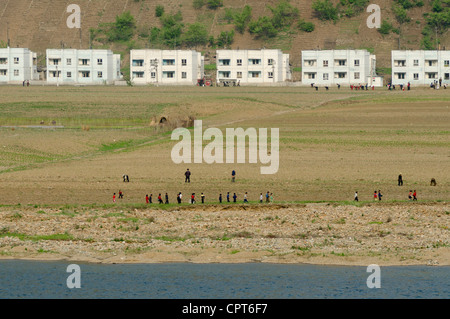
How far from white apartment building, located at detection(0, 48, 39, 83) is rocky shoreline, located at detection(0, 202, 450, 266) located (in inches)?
5509

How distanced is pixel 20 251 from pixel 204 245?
9.85 metres

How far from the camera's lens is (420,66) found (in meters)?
176

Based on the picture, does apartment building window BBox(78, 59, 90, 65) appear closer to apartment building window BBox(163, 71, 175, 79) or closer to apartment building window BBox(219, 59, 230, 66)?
apartment building window BBox(163, 71, 175, 79)

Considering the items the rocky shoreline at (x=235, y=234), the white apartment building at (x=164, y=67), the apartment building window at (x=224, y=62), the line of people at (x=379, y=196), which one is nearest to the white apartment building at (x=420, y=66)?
the apartment building window at (x=224, y=62)

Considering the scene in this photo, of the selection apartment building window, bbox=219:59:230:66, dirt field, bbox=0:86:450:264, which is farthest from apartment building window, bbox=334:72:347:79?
dirt field, bbox=0:86:450:264

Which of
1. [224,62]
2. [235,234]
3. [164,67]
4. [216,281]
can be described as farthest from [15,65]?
[216,281]

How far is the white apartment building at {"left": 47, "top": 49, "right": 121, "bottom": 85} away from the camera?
612 feet

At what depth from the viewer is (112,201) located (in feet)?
185

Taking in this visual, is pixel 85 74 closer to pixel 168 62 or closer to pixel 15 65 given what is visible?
pixel 15 65

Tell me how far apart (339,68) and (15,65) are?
71.7m

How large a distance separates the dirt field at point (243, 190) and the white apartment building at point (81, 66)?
8117 cm

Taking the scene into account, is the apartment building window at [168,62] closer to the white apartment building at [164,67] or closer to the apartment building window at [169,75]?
the white apartment building at [164,67]
